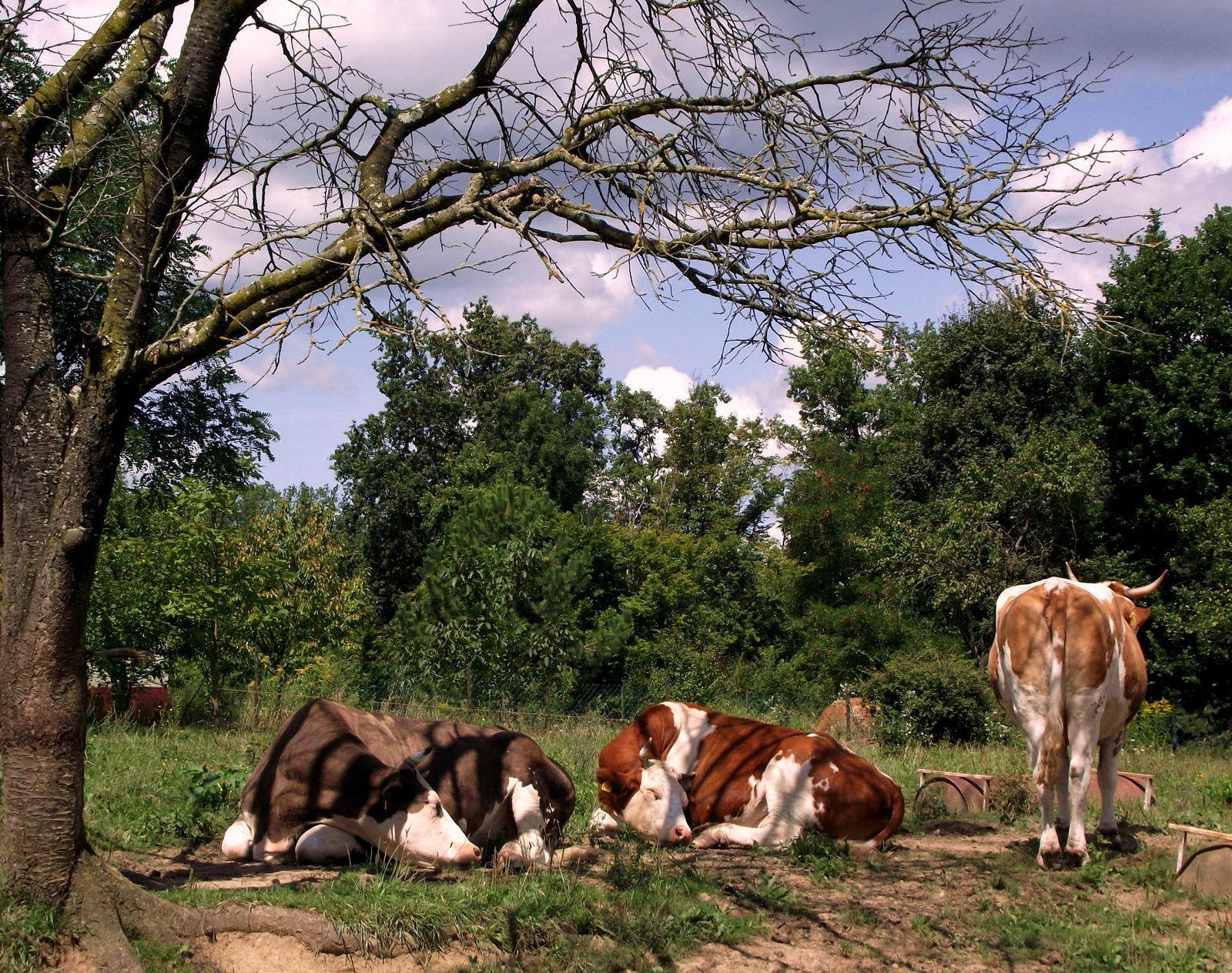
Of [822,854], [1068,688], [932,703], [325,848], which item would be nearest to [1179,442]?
[932,703]

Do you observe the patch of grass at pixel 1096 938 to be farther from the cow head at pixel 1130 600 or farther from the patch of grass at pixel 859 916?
the cow head at pixel 1130 600

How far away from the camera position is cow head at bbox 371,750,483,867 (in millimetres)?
5672

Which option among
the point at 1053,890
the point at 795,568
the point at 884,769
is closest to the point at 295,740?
the point at 1053,890

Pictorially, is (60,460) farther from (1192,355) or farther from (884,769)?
(1192,355)

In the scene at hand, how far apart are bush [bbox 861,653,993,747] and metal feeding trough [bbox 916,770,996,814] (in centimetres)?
685

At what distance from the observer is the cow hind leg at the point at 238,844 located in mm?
5922

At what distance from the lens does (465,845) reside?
5.69 m

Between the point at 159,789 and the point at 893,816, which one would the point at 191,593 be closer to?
the point at 159,789

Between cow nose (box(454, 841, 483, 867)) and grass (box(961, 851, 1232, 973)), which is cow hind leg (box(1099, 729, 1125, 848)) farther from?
cow nose (box(454, 841, 483, 867))

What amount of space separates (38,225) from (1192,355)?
2281 cm

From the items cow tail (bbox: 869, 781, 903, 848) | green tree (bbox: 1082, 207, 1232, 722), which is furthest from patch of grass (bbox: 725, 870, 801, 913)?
green tree (bbox: 1082, 207, 1232, 722)

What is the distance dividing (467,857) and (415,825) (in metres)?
0.36

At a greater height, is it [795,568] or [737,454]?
[737,454]

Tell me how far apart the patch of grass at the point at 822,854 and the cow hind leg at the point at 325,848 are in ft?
8.83
